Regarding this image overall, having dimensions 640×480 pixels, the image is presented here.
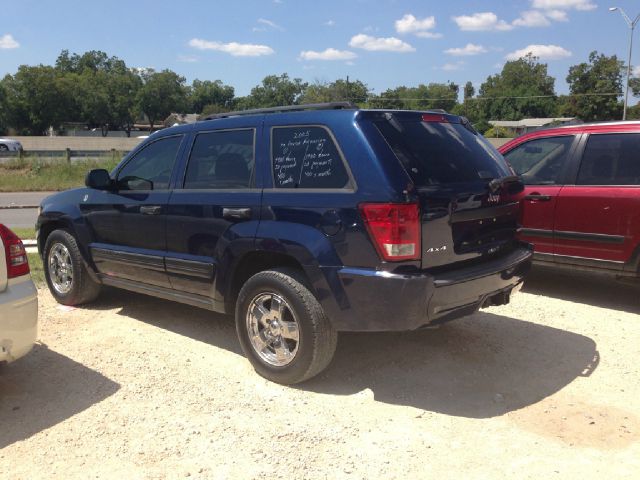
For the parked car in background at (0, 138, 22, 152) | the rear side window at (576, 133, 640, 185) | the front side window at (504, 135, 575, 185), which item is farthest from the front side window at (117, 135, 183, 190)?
the parked car in background at (0, 138, 22, 152)

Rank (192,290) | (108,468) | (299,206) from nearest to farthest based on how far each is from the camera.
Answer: (108,468) < (299,206) < (192,290)

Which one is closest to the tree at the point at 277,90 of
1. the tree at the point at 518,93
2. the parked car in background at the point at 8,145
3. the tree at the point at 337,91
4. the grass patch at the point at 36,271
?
the tree at the point at 337,91

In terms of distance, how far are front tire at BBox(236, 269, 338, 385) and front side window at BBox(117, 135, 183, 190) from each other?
1.44 m

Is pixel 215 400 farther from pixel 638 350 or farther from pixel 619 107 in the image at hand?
pixel 619 107

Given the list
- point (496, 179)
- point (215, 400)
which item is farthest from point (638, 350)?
point (215, 400)

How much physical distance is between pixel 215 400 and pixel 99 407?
2.43 feet

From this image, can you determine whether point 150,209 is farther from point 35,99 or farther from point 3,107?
point 35,99

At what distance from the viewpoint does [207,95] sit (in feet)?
394

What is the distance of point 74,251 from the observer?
18.2 feet

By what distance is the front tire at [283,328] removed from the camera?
12.2 feet

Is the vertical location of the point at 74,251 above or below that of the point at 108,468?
above

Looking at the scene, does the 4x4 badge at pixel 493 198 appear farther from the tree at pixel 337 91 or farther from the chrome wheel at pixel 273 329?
the tree at pixel 337 91

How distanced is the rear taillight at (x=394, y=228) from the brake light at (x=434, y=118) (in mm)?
921

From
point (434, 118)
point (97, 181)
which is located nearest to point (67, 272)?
point (97, 181)
